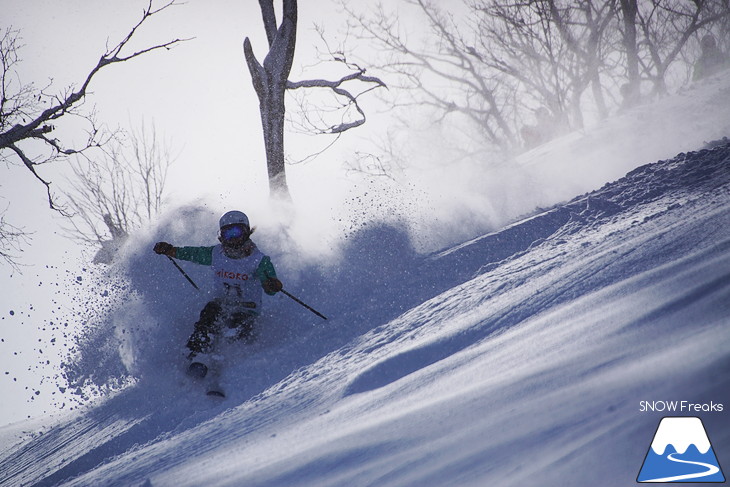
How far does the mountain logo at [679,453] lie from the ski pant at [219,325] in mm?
3397

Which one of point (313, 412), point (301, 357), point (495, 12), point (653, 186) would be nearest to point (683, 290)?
point (313, 412)

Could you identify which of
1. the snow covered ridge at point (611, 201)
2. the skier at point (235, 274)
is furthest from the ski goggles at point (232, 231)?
the snow covered ridge at point (611, 201)

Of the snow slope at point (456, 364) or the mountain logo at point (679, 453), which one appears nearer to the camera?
the mountain logo at point (679, 453)

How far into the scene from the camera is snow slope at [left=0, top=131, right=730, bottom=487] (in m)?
1.68

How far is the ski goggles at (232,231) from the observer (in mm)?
4648

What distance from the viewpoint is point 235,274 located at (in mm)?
4715

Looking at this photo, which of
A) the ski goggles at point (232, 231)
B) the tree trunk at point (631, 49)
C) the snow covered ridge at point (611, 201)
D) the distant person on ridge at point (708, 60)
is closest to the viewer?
the ski goggles at point (232, 231)

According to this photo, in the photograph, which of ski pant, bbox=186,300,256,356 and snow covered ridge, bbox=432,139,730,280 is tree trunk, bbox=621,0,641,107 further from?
ski pant, bbox=186,300,256,356

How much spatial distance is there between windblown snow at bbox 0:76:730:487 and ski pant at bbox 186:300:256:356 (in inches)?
11.1

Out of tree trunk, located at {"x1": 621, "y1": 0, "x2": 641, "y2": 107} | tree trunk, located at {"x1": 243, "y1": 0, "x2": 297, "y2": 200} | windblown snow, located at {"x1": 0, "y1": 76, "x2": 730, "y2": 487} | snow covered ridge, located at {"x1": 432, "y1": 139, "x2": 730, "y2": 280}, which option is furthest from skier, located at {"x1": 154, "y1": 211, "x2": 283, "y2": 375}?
tree trunk, located at {"x1": 621, "y1": 0, "x2": 641, "y2": 107}

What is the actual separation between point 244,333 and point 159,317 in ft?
4.62

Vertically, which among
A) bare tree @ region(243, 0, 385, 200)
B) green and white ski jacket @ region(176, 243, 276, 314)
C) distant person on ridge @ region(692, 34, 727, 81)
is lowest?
green and white ski jacket @ region(176, 243, 276, 314)

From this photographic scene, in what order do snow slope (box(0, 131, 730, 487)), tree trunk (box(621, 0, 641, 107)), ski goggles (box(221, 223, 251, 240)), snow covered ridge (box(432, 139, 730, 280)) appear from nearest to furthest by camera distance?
snow slope (box(0, 131, 730, 487)), ski goggles (box(221, 223, 251, 240)), snow covered ridge (box(432, 139, 730, 280)), tree trunk (box(621, 0, 641, 107))

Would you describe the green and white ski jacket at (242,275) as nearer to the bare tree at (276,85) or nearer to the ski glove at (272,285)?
the ski glove at (272,285)
